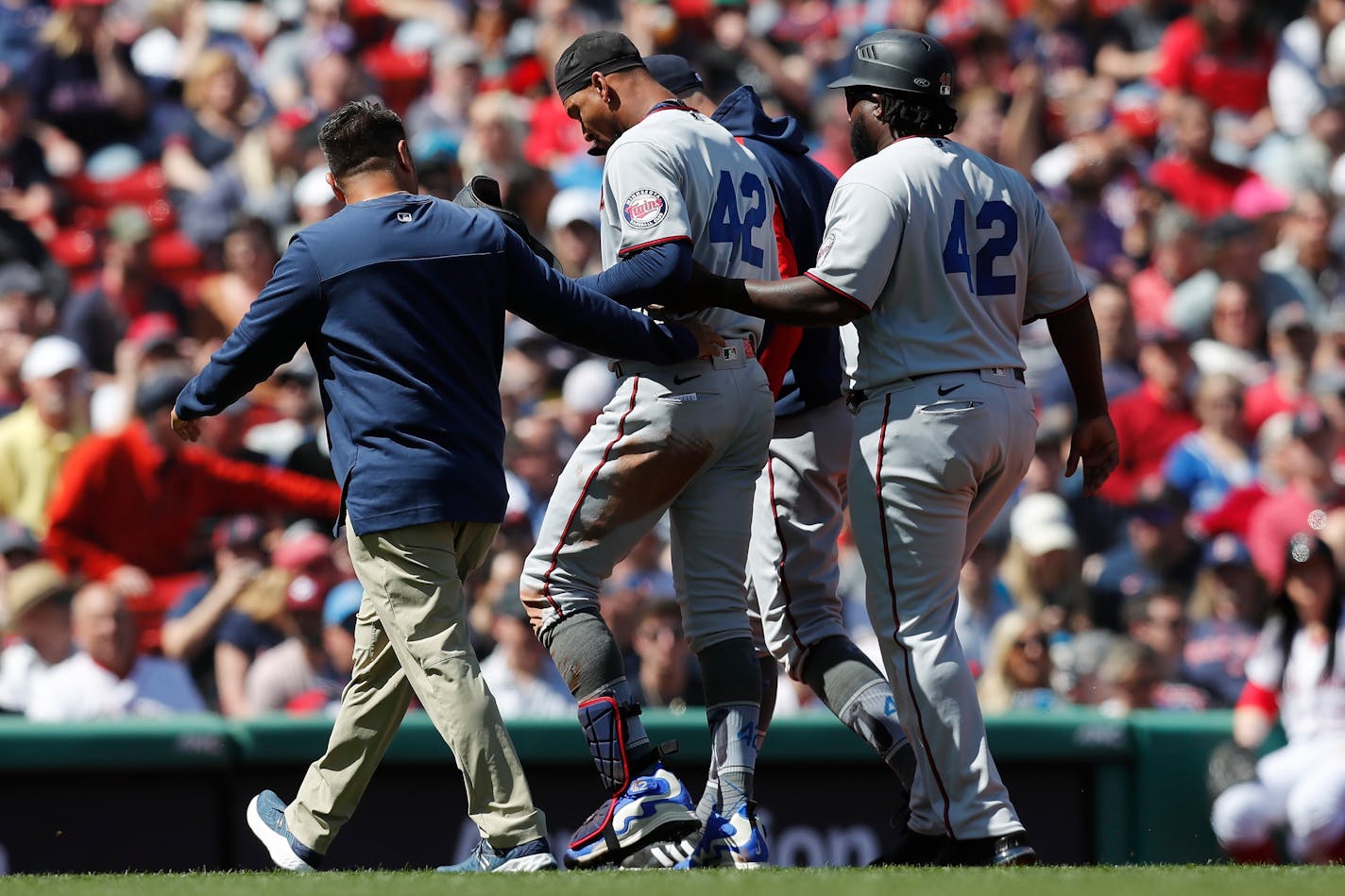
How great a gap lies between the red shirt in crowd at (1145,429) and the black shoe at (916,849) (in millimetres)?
4886

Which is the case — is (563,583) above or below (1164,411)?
above

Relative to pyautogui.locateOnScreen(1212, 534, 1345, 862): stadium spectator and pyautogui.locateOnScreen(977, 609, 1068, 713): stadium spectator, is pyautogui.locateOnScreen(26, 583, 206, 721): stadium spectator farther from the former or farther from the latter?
pyautogui.locateOnScreen(1212, 534, 1345, 862): stadium spectator

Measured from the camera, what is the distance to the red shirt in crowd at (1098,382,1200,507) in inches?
368

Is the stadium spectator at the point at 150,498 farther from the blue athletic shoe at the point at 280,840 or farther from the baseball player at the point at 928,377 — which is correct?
the baseball player at the point at 928,377

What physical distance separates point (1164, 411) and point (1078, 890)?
20.1 ft

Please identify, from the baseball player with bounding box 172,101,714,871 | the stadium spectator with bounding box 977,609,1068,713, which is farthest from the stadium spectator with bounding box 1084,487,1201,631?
the baseball player with bounding box 172,101,714,871

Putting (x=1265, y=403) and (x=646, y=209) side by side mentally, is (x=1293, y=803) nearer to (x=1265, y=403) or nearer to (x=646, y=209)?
(x=646, y=209)

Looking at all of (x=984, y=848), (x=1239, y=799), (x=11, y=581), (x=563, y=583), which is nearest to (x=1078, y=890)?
(x=984, y=848)

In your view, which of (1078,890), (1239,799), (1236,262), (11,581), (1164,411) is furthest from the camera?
(1236,262)

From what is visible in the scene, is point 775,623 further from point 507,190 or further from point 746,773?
point 507,190

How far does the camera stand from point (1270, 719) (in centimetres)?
635

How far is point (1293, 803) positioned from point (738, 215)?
2.84 meters

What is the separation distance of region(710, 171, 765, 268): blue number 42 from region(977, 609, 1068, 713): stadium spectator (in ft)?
10.5

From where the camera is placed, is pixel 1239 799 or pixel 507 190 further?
pixel 507 190
